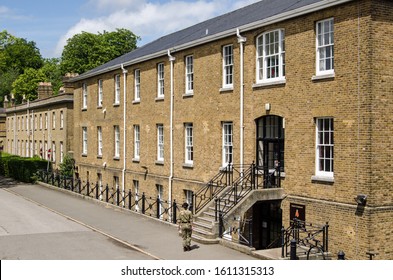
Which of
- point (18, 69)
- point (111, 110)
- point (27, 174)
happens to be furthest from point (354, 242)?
point (18, 69)

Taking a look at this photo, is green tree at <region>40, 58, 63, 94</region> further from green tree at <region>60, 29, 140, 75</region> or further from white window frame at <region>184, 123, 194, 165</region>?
white window frame at <region>184, 123, 194, 165</region>

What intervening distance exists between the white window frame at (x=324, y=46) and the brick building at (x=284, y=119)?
0.04 metres

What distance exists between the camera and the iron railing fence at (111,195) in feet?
101

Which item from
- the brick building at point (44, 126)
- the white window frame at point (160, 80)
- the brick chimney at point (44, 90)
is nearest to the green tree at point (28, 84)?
the brick building at point (44, 126)

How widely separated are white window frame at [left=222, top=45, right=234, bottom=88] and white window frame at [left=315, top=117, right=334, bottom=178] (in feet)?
19.7

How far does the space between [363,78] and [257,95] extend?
5.53 meters

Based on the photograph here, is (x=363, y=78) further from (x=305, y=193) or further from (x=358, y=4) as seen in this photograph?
(x=305, y=193)

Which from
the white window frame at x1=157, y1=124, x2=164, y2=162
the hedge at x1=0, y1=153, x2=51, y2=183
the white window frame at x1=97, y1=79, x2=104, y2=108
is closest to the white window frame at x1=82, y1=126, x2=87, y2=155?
the white window frame at x1=97, y1=79, x2=104, y2=108

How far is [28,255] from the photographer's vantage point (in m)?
18.9

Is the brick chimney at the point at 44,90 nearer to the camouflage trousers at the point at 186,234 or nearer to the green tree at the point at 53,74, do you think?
the green tree at the point at 53,74

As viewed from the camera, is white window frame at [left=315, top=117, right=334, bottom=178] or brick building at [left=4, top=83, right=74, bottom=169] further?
brick building at [left=4, top=83, right=74, bottom=169]

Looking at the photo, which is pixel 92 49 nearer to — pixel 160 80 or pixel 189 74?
pixel 160 80

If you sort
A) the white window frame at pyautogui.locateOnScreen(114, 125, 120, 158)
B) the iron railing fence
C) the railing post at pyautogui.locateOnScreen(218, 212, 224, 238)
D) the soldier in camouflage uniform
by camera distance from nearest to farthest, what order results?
the soldier in camouflage uniform → the railing post at pyautogui.locateOnScreen(218, 212, 224, 238) → the iron railing fence → the white window frame at pyautogui.locateOnScreen(114, 125, 120, 158)

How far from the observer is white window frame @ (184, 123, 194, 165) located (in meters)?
28.2
